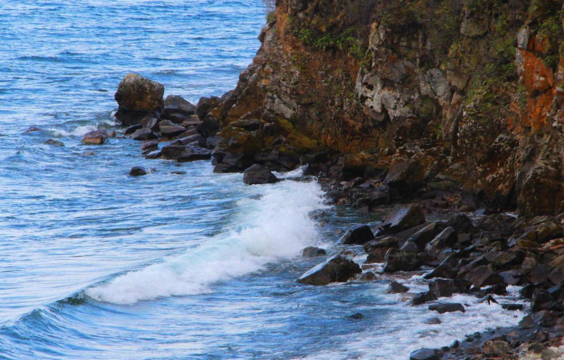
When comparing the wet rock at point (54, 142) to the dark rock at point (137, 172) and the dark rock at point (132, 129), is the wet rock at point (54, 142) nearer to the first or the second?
the dark rock at point (132, 129)

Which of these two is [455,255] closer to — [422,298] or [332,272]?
[422,298]

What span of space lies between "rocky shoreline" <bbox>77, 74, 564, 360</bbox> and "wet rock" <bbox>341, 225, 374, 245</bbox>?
0.8 inches

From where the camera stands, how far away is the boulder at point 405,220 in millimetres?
16219

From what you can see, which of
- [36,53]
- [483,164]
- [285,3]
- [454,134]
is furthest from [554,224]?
[36,53]

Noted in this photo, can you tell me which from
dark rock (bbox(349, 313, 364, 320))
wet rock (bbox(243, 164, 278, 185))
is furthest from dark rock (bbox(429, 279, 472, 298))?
wet rock (bbox(243, 164, 278, 185))

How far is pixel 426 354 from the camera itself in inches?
400

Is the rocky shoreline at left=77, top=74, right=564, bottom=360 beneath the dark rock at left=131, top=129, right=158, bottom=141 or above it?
above

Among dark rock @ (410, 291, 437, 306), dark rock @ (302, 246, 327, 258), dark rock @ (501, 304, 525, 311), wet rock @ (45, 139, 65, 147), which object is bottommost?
wet rock @ (45, 139, 65, 147)

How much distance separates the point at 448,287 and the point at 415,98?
30.1 feet

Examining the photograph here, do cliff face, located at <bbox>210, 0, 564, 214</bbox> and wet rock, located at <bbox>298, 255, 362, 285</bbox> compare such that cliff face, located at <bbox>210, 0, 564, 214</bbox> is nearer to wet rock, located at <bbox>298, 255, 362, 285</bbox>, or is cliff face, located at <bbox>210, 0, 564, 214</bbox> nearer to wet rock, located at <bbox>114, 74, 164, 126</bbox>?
wet rock, located at <bbox>298, 255, 362, 285</bbox>

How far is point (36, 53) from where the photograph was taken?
5078 cm

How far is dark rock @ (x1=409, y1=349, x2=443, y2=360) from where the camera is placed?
397 inches

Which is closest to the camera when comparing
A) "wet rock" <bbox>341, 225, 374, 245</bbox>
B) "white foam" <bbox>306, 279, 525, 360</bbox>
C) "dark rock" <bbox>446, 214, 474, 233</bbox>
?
"white foam" <bbox>306, 279, 525, 360</bbox>

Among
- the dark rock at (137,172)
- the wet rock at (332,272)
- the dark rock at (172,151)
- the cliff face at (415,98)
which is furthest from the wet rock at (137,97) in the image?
the wet rock at (332,272)
